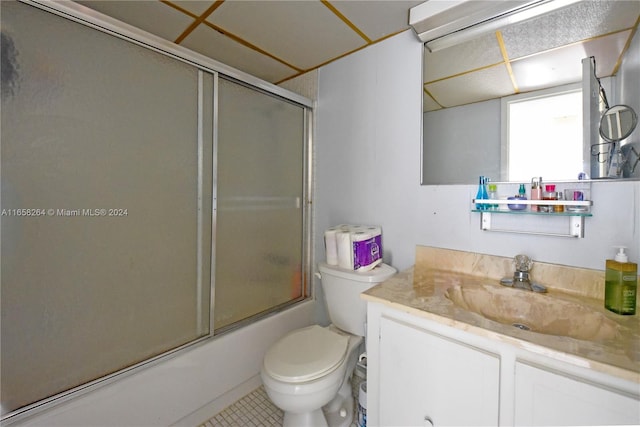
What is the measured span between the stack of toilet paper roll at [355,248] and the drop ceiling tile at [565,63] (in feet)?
3.08

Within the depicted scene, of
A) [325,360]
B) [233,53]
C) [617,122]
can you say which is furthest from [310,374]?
[233,53]

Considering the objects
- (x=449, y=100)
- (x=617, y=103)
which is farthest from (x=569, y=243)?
(x=449, y=100)

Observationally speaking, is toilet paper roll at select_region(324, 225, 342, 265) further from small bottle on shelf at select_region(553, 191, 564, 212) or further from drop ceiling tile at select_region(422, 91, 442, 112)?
small bottle on shelf at select_region(553, 191, 564, 212)

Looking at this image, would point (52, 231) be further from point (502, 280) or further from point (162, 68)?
point (502, 280)

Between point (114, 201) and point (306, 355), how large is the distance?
1.07 meters

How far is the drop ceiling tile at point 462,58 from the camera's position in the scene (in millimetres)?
1220

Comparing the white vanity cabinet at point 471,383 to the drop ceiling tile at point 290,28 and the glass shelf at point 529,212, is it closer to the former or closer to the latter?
the glass shelf at point 529,212

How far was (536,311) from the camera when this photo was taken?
0.98 metres

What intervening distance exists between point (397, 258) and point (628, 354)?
36.1 inches

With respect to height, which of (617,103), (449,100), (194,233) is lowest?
(194,233)

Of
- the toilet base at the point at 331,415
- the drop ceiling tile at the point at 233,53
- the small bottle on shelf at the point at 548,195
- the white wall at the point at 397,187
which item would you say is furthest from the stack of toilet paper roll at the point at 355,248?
the drop ceiling tile at the point at 233,53

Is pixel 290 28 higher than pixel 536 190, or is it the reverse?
pixel 290 28

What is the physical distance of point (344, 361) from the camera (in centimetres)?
121

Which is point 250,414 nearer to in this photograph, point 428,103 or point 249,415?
point 249,415
